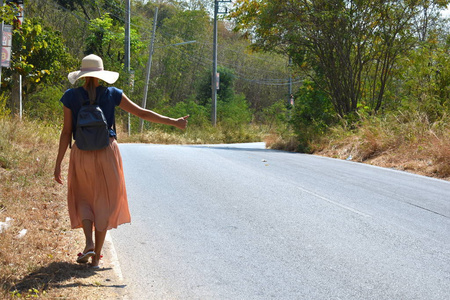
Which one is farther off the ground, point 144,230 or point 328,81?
point 328,81

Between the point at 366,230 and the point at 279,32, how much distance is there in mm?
17830

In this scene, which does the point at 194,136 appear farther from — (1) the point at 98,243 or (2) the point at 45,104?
(1) the point at 98,243

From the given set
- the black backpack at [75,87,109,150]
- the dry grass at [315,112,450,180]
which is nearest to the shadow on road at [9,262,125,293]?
the black backpack at [75,87,109,150]

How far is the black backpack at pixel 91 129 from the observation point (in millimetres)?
5145

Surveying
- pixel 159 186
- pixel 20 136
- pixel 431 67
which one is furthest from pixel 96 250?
pixel 431 67

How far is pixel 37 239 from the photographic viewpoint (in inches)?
235

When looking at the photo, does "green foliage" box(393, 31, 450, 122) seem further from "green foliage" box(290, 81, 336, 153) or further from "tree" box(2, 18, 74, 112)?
"tree" box(2, 18, 74, 112)

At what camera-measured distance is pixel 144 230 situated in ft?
23.8

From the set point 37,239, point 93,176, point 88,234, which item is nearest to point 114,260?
point 88,234

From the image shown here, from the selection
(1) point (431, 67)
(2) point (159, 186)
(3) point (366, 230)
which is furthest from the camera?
(1) point (431, 67)

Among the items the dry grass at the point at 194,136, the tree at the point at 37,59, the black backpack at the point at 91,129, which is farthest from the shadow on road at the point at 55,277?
the dry grass at the point at 194,136

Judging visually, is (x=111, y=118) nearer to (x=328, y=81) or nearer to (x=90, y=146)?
(x=90, y=146)

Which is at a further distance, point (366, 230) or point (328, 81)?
point (328, 81)

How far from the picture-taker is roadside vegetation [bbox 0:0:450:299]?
619 centimetres
